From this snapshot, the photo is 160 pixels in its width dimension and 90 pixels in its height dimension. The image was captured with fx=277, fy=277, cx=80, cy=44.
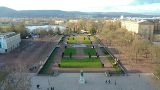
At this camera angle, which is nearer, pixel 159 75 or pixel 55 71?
pixel 159 75

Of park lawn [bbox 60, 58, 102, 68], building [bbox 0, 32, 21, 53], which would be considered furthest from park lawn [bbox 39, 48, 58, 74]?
building [bbox 0, 32, 21, 53]

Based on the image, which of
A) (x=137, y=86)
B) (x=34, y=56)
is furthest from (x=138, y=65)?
(x=34, y=56)

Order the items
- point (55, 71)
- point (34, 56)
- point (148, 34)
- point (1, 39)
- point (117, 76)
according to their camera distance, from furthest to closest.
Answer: point (148, 34), point (1, 39), point (34, 56), point (55, 71), point (117, 76)

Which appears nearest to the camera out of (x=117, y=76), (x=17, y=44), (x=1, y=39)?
(x=117, y=76)

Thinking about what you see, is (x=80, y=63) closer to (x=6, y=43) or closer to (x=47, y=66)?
(x=47, y=66)

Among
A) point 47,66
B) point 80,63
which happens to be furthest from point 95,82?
point 80,63

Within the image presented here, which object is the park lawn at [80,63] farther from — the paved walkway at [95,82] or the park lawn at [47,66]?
the paved walkway at [95,82]

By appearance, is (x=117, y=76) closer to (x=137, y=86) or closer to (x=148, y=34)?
(x=137, y=86)
